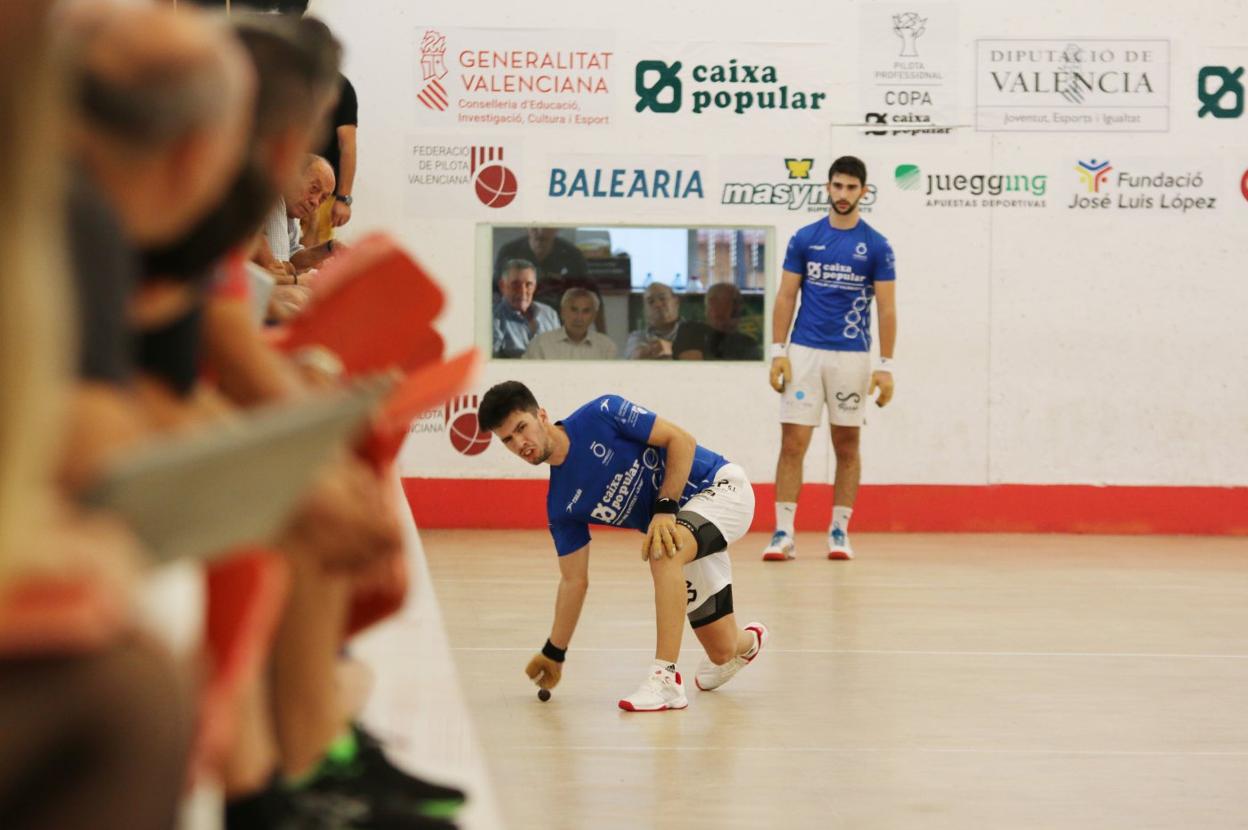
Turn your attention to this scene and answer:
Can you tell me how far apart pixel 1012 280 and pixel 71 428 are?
9088 millimetres

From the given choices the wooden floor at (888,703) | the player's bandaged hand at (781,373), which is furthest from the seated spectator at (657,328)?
the wooden floor at (888,703)

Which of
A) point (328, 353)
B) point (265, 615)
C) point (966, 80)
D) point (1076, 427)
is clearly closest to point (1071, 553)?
point (1076, 427)

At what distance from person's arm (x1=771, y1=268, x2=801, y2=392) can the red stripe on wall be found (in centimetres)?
116

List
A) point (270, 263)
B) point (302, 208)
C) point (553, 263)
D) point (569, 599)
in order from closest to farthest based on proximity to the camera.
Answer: point (270, 263) → point (302, 208) → point (569, 599) → point (553, 263)

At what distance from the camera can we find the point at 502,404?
458 centimetres

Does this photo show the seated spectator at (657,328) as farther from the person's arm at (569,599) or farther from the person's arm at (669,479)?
the person's arm at (569,599)

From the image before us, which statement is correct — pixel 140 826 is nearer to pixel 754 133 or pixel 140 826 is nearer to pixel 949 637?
pixel 949 637

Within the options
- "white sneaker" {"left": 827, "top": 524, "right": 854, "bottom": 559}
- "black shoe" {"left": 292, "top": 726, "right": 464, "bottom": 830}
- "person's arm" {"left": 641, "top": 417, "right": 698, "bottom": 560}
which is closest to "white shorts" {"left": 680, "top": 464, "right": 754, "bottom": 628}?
"person's arm" {"left": 641, "top": 417, "right": 698, "bottom": 560}

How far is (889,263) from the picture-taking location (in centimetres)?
843

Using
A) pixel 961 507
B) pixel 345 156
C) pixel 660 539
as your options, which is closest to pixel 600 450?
pixel 660 539

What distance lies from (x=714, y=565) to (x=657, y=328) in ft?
15.1

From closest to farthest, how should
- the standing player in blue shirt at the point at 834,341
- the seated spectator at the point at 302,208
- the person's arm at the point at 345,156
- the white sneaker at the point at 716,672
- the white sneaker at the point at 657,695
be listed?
the seated spectator at the point at 302,208 → the white sneaker at the point at 657,695 → the white sneaker at the point at 716,672 → the person's arm at the point at 345,156 → the standing player in blue shirt at the point at 834,341

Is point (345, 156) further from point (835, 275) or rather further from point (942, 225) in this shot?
point (942, 225)

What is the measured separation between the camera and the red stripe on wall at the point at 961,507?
9.49m
